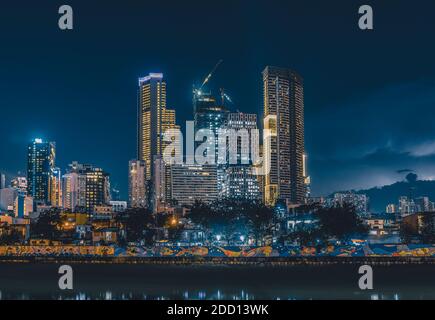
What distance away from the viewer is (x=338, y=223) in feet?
468

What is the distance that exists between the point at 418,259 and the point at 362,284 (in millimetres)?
52943

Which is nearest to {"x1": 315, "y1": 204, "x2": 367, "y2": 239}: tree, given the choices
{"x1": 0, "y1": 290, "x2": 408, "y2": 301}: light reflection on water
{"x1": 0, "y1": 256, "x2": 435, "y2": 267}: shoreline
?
{"x1": 0, "y1": 256, "x2": 435, "y2": 267}: shoreline

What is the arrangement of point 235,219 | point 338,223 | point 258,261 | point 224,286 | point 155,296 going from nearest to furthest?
1. point 155,296
2. point 224,286
3. point 258,261
4. point 338,223
5. point 235,219

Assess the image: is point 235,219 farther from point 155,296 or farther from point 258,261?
point 155,296

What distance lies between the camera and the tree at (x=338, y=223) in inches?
5581

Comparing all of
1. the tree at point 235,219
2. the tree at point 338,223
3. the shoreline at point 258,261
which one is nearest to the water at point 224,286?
the shoreline at point 258,261

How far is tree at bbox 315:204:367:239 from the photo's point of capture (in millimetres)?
141750

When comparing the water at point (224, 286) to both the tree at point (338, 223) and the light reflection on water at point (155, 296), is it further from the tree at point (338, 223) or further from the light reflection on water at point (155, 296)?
the tree at point (338, 223)

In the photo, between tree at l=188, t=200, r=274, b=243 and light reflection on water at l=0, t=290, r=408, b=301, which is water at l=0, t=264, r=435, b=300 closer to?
light reflection on water at l=0, t=290, r=408, b=301

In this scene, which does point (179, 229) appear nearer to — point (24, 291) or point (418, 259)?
point (418, 259)

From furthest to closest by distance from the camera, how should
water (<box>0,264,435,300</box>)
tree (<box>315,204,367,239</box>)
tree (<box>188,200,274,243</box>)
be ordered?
tree (<box>188,200,274,243</box>)
tree (<box>315,204,367,239</box>)
water (<box>0,264,435,300</box>)

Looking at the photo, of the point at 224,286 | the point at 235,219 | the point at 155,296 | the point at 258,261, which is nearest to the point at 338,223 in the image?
the point at 235,219

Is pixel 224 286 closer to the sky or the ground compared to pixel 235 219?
closer to the ground
